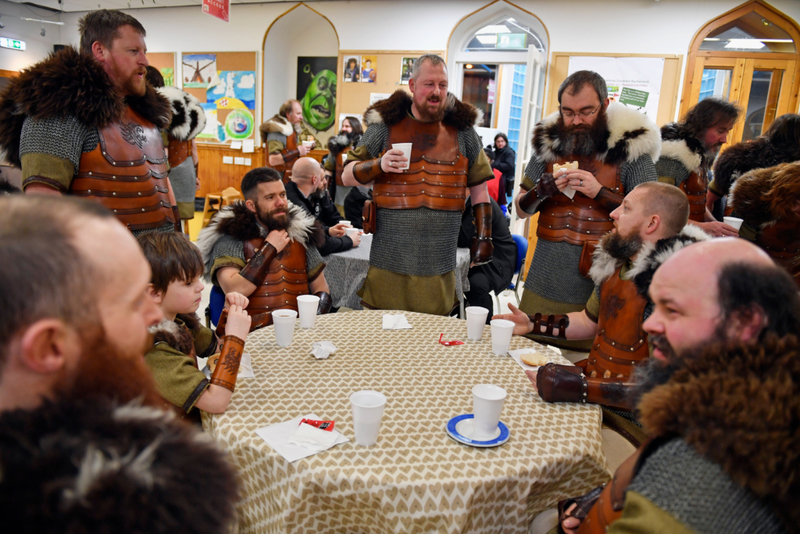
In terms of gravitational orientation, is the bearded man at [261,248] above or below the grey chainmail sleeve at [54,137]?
below

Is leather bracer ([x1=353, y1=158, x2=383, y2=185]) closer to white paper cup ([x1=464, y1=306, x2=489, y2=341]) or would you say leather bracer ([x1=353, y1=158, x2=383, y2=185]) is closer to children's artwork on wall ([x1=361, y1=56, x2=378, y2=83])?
white paper cup ([x1=464, y1=306, x2=489, y2=341])

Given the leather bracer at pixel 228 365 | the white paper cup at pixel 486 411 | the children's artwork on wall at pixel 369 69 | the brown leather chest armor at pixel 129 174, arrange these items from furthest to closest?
the children's artwork on wall at pixel 369 69
the brown leather chest armor at pixel 129 174
the leather bracer at pixel 228 365
the white paper cup at pixel 486 411

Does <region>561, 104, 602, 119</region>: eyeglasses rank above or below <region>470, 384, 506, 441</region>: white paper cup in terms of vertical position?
above

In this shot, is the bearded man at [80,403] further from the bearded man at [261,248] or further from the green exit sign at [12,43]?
the green exit sign at [12,43]

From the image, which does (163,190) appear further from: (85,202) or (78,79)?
(85,202)

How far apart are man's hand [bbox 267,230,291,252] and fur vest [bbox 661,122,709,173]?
2.46 m

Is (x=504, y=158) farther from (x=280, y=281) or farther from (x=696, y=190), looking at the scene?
(x=280, y=281)

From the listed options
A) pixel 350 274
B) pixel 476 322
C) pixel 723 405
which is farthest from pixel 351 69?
pixel 723 405

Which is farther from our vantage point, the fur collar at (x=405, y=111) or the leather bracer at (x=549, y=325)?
the fur collar at (x=405, y=111)

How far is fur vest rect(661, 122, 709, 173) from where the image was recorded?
125 inches

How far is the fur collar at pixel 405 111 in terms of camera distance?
273cm

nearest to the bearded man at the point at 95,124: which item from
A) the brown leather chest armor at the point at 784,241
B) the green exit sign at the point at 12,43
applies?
the brown leather chest armor at the point at 784,241

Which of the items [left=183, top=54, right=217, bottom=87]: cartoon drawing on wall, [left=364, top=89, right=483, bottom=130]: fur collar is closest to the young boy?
[left=364, top=89, right=483, bottom=130]: fur collar

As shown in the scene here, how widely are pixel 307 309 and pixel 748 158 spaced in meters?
3.42
